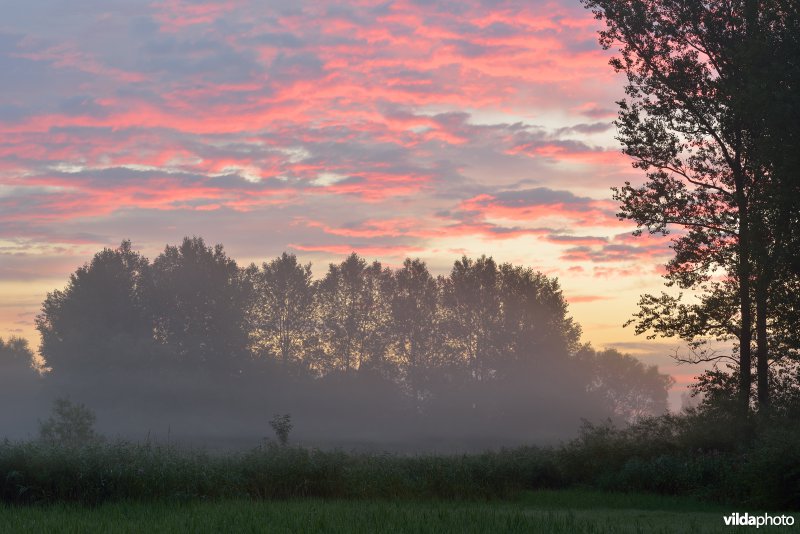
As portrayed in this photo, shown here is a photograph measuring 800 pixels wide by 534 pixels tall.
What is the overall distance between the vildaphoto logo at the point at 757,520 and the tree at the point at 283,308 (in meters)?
75.5

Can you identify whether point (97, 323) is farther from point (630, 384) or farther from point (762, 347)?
point (630, 384)

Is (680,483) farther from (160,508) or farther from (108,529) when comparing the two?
(108,529)

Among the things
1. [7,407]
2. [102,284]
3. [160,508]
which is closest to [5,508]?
[160,508]

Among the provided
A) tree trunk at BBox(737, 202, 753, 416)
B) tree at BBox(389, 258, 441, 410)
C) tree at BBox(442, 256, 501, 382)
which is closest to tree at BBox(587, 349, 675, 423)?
tree at BBox(442, 256, 501, 382)

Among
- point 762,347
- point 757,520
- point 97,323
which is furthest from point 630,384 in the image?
point 757,520

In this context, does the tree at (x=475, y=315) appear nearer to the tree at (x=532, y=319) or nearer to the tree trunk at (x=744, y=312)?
the tree at (x=532, y=319)

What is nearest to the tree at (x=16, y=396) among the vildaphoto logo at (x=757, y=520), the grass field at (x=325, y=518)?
the grass field at (x=325, y=518)

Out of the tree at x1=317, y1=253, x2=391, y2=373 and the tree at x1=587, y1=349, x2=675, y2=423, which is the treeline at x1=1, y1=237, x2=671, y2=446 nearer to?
the tree at x1=317, y1=253, x2=391, y2=373

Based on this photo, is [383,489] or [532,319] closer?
[383,489]

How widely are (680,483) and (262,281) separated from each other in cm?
7262

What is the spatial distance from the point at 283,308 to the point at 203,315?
28.8ft

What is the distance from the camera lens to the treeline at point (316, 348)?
86.9 m

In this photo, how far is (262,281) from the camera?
93.7 meters

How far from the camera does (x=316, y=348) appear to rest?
302ft
